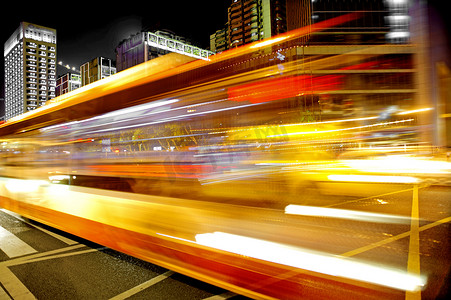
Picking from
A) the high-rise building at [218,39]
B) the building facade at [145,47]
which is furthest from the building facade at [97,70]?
the high-rise building at [218,39]

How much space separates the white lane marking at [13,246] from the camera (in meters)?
4.61

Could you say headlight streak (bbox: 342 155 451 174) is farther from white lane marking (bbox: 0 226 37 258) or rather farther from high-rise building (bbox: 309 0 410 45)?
white lane marking (bbox: 0 226 37 258)

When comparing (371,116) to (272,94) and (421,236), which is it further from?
(421,236)

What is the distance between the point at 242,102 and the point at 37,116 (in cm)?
456

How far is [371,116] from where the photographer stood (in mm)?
2738

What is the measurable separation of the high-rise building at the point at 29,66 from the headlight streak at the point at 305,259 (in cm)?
11517

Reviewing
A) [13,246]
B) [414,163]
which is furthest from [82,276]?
[414,163]

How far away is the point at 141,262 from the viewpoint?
13.5 feet

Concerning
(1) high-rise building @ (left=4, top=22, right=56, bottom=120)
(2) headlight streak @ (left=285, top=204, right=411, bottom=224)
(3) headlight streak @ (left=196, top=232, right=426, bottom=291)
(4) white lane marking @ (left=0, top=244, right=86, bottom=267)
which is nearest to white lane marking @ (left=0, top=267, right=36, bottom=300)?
(4) white lane marking @ (left=0, top=244, right=86, bottom=267)

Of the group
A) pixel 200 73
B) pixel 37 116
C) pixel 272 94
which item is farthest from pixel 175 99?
pixel 37 116

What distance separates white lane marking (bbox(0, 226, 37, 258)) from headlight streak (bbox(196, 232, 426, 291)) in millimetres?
3613

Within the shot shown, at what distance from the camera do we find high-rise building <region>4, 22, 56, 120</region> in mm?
100625

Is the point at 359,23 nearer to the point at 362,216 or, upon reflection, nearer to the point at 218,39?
the point at 362,216

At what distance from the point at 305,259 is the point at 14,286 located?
329 centimetres
